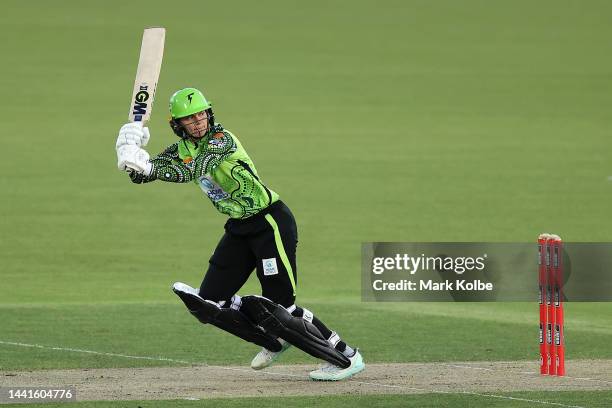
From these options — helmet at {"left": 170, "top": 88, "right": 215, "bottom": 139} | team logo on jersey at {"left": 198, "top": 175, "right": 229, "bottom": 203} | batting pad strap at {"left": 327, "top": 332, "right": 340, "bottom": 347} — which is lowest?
batting pad strap at {"left": 327, "top": 332, "right": 340, "bottom": 347}

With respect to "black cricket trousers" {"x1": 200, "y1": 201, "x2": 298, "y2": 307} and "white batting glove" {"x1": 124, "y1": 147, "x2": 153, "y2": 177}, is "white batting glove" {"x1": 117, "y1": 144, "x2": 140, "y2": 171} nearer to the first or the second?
"white batting glove" {"x1": 124, "y1": 147, "x2": 153, "y2": 177}

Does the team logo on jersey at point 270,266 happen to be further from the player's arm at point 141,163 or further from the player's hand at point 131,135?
the player's hand at point 131,135

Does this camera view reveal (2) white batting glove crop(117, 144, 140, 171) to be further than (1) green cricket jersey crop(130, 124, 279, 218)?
No

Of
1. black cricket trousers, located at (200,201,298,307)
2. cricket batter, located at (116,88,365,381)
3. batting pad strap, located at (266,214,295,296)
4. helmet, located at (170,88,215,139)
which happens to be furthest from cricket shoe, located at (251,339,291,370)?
helmet, located at (170,88,215,139)

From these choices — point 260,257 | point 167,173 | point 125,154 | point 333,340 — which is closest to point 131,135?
point 125,154

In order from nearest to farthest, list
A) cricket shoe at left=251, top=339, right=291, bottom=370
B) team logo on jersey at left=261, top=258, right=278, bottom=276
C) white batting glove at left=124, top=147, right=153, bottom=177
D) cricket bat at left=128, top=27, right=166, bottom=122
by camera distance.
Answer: white batting glove at left=124, top=147, right=153, bottom=177 < team logo on jersey at left=261, top=258, right=278, bottom=276 < cricket shoe at left=251, top=339, right=291, bottom=370 < cricket bat at left=128, top=27, right=166, bottom=122

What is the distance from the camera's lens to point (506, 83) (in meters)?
32.5

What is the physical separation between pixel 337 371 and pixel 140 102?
102 inches

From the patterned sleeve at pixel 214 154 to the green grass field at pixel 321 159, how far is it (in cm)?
174

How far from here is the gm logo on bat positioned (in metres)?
10.8

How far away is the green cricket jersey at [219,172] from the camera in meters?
10.3

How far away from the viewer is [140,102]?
10.8 metres

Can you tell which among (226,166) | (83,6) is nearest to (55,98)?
(83,6)

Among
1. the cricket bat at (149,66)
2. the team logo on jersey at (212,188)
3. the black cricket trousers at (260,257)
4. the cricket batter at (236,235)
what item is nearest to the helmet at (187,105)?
the cricket batter at (236,235)
